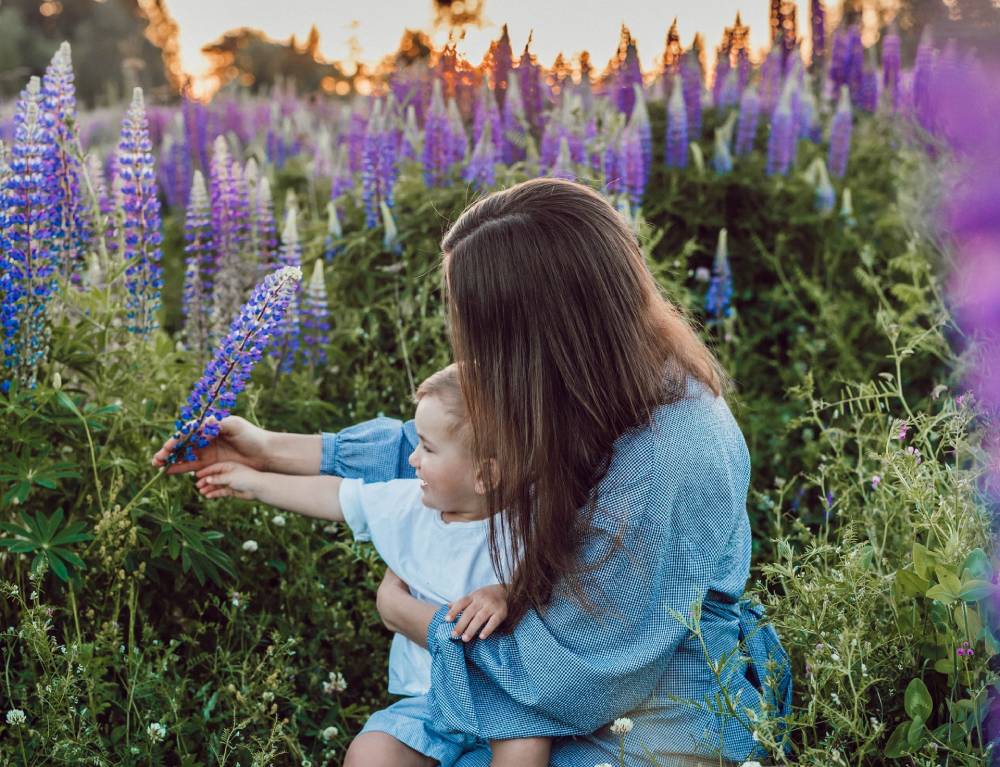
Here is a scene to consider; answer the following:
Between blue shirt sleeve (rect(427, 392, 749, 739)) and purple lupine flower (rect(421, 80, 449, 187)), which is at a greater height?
purple lupine flower (rect(421, 80, 449, 187))

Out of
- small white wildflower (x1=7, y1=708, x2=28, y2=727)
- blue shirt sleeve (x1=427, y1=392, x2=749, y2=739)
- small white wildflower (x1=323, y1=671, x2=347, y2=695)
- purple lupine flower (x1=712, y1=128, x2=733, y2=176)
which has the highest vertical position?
purple lupine flower (x1=712, y1=128, x2=733, y2=176)

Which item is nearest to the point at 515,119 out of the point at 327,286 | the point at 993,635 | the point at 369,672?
the point at 327,286

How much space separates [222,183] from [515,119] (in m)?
1.53

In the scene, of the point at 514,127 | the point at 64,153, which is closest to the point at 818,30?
the point at 514,127

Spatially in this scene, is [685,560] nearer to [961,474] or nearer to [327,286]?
[961,474]

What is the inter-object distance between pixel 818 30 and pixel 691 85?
1481 millimetres

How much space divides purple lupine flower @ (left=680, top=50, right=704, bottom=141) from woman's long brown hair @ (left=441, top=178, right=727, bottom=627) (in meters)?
3.10

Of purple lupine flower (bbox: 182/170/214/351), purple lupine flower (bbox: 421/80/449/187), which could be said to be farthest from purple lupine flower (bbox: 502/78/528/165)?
purple lupine flower (bbox: 182/170/214/351)

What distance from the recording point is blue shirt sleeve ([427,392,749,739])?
1.86 m

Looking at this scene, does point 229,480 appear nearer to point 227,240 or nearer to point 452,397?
point 452,397

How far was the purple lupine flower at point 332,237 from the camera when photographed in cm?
378

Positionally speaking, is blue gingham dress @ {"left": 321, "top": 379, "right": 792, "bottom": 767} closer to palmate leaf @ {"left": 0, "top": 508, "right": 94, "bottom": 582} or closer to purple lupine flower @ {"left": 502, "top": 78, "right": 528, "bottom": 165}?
palmate leaf @ {"left": 0, "top": 508, "right": 94, "bottom": 582}

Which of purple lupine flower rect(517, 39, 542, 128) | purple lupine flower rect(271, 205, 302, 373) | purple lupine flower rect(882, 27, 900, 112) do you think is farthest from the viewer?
purple lupine flower rect(882, 27, 900, 112)

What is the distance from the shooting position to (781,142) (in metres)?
4.54
